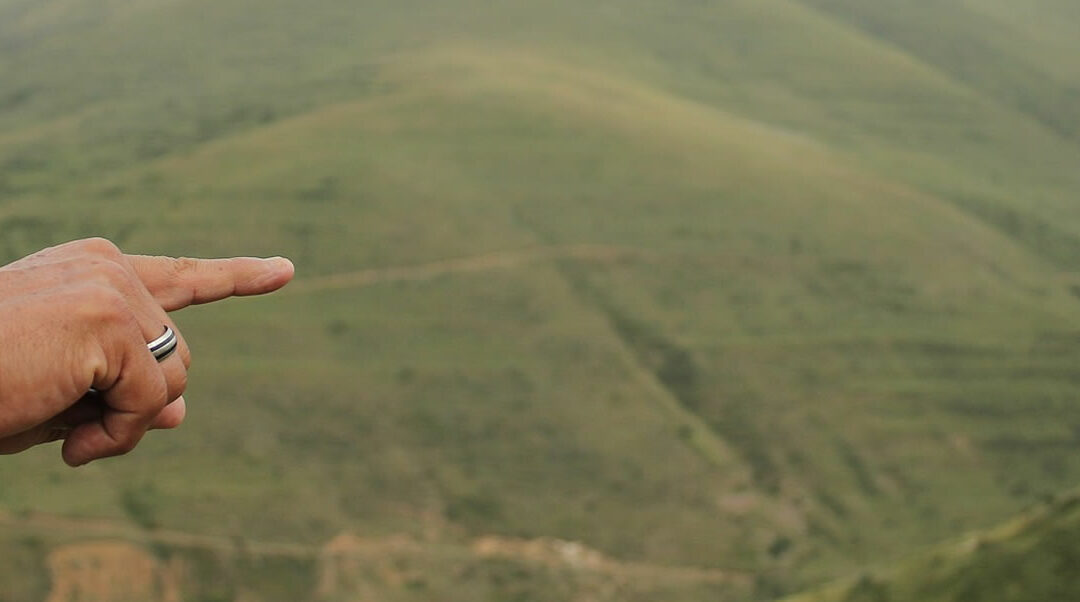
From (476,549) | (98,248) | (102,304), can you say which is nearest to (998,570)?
(98,248)

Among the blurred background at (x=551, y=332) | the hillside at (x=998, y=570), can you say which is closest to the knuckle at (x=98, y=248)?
the hillside at (x=998, y=570)

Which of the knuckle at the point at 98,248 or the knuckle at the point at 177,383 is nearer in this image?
the knuckle at the point at 177,383

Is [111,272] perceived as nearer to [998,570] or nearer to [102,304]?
[102,304]

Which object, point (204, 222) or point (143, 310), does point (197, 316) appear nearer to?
point (204, 222)

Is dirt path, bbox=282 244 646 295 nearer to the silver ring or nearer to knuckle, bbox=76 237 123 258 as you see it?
knuckle, bbox=76 237 123 258

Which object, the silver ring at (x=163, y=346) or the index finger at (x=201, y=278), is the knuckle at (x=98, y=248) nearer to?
the index finger at (x=201, y=278)

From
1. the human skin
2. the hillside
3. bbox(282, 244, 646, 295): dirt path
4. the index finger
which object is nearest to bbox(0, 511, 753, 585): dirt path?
bbox(282, 244, 646, 295): dirt path

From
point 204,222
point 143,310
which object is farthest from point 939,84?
point 143,310
